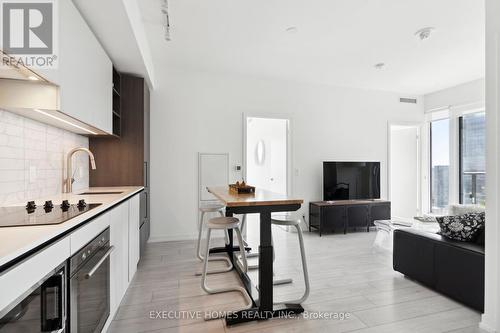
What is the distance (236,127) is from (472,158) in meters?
4.57

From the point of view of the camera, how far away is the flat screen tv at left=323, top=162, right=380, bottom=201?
4781 millimetres

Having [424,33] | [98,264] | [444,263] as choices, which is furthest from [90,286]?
[424,33]

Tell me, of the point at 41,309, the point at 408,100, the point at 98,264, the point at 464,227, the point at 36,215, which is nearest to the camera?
the point at 41,309

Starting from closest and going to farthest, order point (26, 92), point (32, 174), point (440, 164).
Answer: point (26, 92) < point (32, 174) < point (440, 164)

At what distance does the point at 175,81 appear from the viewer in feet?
13.7

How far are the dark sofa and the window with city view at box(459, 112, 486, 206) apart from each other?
329 cm

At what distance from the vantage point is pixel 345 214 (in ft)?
15.0

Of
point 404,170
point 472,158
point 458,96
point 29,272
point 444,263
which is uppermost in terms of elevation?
point 458,96

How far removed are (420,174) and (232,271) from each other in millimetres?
4911

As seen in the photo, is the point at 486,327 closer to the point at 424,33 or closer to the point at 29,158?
the point at 424,33

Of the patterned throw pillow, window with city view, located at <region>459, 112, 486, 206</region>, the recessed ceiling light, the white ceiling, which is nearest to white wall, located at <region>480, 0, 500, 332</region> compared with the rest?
the patterned throw pillow

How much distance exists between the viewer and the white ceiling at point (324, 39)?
2.58 metres

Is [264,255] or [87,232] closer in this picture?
[87,232]

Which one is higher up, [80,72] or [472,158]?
[80,72]
